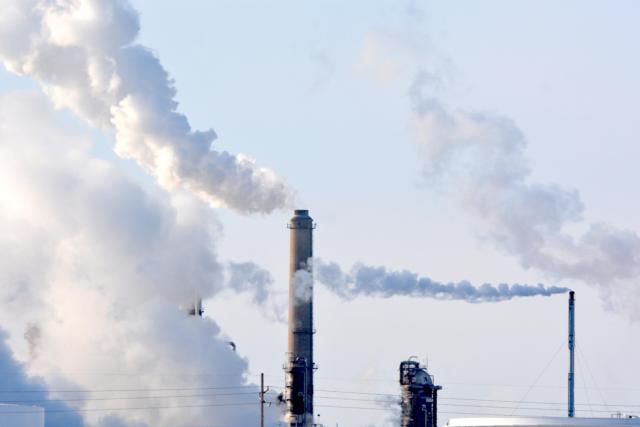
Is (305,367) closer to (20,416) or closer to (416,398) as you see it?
(416,398)

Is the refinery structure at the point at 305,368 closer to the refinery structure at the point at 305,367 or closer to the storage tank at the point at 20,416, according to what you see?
the refinery structure at the point at 305,367

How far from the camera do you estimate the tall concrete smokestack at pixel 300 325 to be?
524ft

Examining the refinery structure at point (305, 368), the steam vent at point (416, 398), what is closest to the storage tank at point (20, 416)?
the refinery structure at point (305, 368)

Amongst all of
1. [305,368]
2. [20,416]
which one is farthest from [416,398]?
[20,416]

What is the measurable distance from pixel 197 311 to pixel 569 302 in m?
39.8

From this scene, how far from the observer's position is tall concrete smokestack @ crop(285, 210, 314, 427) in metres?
160

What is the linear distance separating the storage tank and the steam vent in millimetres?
38583

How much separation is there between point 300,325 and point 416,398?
497 inches

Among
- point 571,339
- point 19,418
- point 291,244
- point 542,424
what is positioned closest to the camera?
point 542,424

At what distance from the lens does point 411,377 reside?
164250mm

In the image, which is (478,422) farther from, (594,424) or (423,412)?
(423,412)

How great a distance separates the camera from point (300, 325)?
162 metres

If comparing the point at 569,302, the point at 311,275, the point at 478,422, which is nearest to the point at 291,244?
the point at 311,275

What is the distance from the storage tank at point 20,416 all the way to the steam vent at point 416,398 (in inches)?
1519
